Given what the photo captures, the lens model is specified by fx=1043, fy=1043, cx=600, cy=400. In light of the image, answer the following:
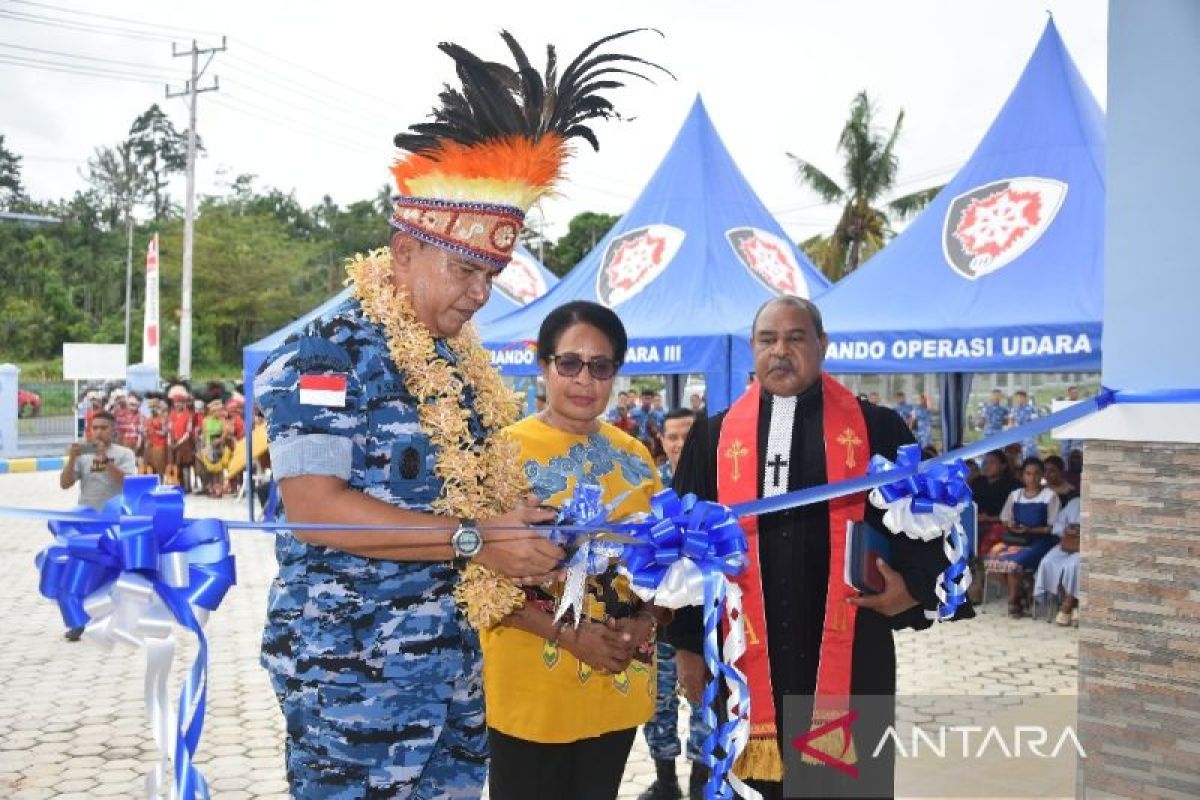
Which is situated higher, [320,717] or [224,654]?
[320,717]

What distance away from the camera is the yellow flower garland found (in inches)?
88.0

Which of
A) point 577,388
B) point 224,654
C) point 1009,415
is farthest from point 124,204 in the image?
point 577,388

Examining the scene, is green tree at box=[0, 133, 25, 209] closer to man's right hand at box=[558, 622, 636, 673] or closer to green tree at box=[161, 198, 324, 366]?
green tree at box=[161, 198, 324, 366]

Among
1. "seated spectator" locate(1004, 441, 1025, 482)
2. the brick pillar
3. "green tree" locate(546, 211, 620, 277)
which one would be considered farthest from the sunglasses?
"green tree" locate(546, 211, 620, 277)

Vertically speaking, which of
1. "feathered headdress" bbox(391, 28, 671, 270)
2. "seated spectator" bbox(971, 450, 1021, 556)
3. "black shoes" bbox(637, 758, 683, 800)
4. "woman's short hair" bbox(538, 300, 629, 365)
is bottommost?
"black shoes" bbox(637, 758, 683, 800)

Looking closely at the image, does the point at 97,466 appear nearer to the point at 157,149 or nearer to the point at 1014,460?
the point at 1014,460

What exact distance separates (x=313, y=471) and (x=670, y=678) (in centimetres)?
272

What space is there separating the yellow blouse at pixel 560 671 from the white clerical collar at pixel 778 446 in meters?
0.39

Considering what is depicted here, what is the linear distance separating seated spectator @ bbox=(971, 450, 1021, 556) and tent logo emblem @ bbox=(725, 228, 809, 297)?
2448mm

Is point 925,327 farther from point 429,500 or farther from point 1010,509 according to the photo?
point 429,500

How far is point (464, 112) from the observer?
2.35m

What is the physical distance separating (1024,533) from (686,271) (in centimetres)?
396

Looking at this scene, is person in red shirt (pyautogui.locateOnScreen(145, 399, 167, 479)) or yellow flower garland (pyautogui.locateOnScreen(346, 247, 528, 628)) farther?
person in red shirt (pyautogui.locateOnScreen(145, 399, 167, 479))

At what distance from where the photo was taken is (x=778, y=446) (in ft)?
10.3
